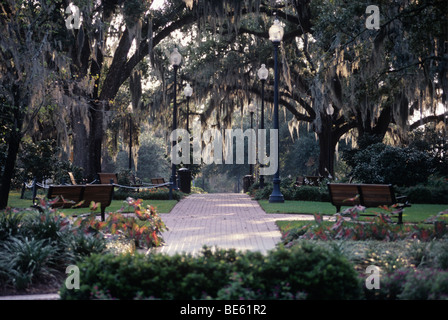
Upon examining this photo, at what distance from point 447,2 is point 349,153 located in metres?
14.7

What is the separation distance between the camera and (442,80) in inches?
479

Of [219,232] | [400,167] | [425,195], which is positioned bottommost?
[219,232]

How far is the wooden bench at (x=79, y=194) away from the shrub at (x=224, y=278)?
5.42 metres

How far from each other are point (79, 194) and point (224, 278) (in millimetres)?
6423

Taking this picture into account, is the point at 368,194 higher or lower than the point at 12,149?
lower

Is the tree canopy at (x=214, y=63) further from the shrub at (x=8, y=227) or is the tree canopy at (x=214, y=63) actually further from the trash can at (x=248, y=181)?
the shrub at (x=8, y=227)

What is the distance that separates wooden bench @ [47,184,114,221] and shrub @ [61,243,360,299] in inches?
213

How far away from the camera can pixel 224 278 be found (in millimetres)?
4750

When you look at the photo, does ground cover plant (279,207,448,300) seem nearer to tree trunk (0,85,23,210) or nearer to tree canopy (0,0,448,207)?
tree canopy (0,0,448,207)

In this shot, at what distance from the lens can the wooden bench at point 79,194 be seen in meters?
10.2

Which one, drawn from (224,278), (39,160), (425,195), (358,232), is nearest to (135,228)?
(358,232)

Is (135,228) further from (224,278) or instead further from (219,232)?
(224,278)

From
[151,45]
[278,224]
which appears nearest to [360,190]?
[278,224]
